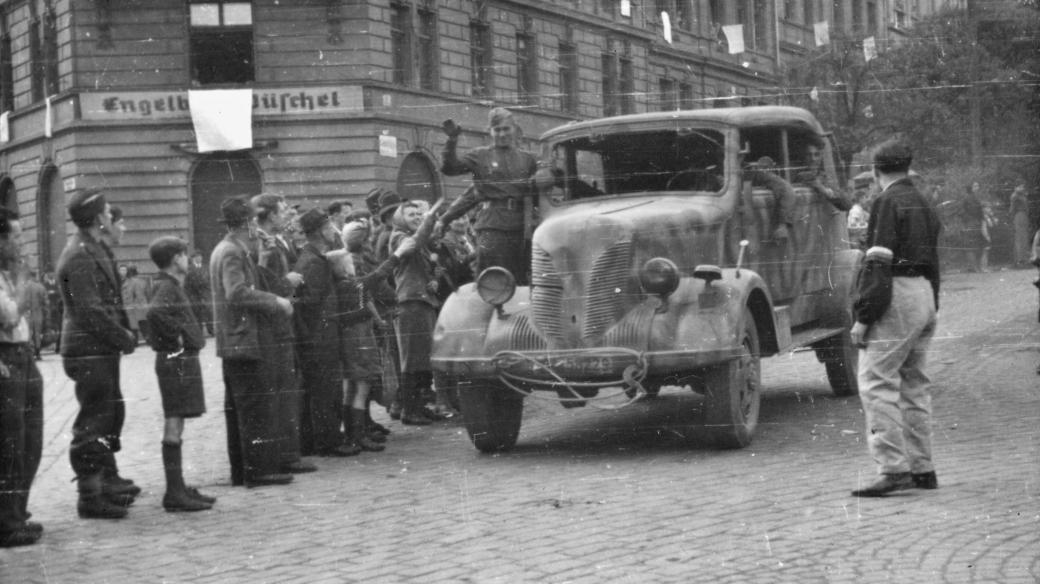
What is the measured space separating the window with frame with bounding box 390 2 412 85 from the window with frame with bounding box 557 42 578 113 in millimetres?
2566

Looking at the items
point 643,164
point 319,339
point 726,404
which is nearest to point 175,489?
point 319,339

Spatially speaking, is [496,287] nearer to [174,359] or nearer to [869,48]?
[174,359]

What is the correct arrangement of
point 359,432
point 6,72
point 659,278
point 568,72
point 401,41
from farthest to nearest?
1. point 401,41
2. point 6,72
3. point 568,72
4. point 359,432
5. point 659,278

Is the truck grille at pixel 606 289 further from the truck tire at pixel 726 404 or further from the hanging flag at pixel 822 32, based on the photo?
the hanging flag at pixel 822 32

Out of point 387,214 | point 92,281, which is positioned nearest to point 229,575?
point 92,281

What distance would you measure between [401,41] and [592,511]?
10.5 m

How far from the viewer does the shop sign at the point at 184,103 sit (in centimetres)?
1722

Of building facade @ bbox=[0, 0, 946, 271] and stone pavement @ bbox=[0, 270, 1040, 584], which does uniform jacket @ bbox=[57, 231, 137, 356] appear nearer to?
stone pavement @ bbox=[0, 270, 1040, 584]

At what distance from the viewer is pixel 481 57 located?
45.9ft

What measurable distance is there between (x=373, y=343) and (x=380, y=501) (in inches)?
99.9

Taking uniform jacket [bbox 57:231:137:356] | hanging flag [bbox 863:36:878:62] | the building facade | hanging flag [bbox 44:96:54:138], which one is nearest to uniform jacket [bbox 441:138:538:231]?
the building facade

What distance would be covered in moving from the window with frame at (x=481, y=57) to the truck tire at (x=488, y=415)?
490 cm

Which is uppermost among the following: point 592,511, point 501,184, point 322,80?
point 322,80

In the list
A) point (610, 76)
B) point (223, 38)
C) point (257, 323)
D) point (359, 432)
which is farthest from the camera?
point (223, 38)
